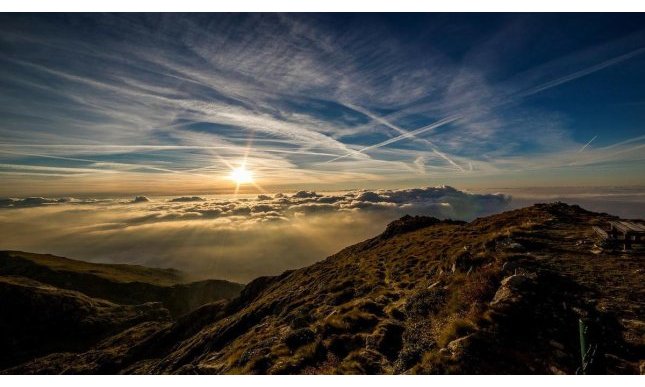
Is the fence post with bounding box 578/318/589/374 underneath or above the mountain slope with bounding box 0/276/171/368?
above

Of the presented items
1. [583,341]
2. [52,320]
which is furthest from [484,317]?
[52,320]

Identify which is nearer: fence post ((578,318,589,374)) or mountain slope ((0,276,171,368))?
fence post ((578,318,589,374))

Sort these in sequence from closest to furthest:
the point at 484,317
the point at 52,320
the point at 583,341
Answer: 1. the point at 583,341
2. the point at 484,317
3. the point at 52,320

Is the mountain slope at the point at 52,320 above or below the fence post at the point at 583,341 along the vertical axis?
below

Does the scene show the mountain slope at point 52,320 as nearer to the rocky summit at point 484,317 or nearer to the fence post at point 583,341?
the rocky summit at point 484,317

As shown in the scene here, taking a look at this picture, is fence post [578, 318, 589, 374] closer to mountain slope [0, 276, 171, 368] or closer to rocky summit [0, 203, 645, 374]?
rocky summit [0, 203, 645, 374]

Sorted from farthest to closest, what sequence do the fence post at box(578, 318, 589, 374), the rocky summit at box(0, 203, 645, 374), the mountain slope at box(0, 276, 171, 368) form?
1. the mountain slope at box(0, 276, 171, 368)
2. the rocky summit at box(0, 203, 645, 374)
3. the fence post at box(578, 318, 589, 374)

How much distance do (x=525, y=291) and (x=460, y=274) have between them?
526cm

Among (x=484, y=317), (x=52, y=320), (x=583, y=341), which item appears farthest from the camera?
(x=52, y=320)

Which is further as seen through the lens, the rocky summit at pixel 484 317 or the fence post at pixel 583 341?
the rocky summit at pixel 484 317

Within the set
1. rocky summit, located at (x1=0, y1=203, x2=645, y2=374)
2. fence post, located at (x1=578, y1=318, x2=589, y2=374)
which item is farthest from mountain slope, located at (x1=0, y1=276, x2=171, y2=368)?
fence post, located at (x1=578, y1=318, x2=589, y2=374)

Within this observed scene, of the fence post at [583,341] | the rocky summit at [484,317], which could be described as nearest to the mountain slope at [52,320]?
the rocky summit at [484,317]

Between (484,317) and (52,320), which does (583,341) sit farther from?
(52,320)
